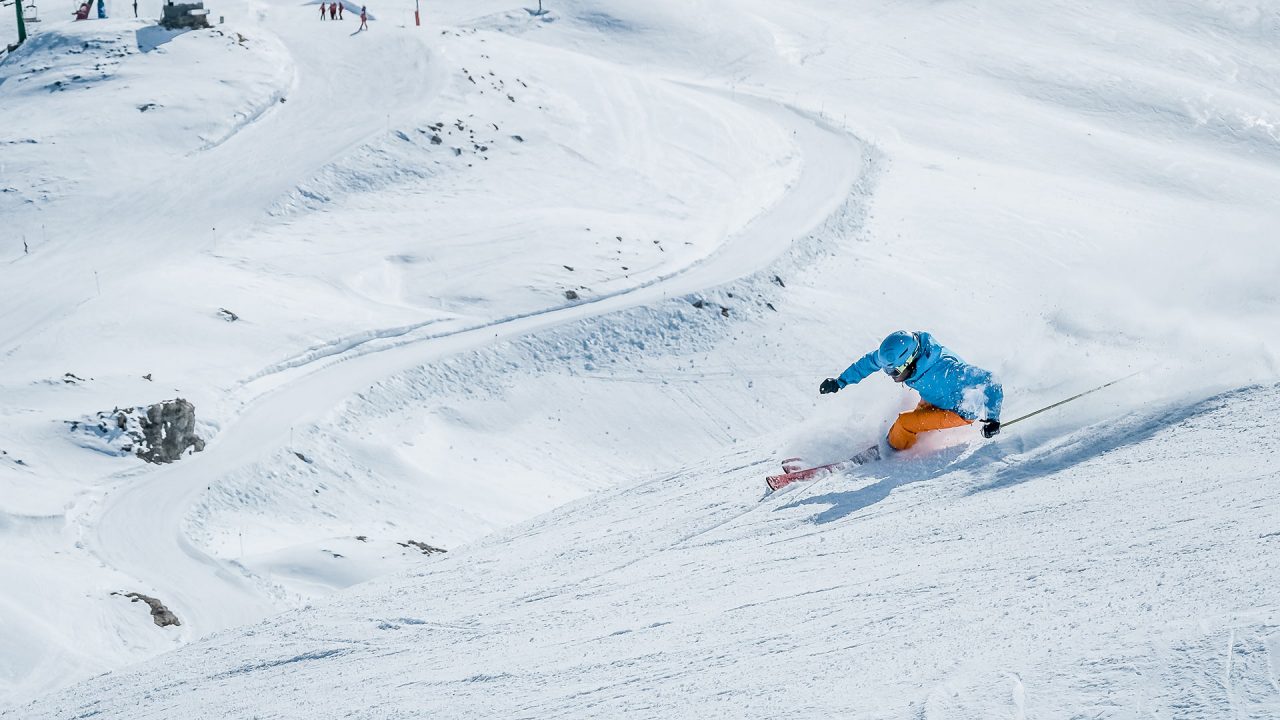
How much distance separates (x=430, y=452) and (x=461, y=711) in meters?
17.1

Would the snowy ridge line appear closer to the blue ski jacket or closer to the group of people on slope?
the blue ski jacket

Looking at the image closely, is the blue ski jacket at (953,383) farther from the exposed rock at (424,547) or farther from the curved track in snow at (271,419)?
the curved track in snow at (271,419)

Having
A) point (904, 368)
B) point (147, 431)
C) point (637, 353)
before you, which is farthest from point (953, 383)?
point (637, 353)

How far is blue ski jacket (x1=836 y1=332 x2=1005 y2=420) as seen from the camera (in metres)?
13.7

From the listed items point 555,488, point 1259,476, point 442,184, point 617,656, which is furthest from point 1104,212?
point 617,656

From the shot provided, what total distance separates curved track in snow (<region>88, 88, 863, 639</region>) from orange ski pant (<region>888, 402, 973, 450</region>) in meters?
10.2

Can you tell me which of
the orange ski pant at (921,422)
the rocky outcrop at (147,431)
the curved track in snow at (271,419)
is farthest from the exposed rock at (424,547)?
the orange ski pant at (921,422)

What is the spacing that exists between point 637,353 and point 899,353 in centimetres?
1863

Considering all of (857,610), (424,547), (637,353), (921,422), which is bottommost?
(637,353)

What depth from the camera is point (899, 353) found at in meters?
13.6

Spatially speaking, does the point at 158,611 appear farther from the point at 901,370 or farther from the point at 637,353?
the point at 637,353

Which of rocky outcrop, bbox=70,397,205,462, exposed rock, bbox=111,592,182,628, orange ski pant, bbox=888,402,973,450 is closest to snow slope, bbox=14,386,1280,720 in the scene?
orange ski pant, bbox=888,402,973,450

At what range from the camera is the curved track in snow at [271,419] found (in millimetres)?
19328

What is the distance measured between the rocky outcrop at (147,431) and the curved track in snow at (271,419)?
0.49 m
